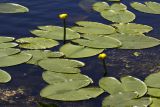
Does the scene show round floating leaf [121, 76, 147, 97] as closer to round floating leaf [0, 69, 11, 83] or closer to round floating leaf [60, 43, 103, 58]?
round floating leaf [60, 43, 103, 58]

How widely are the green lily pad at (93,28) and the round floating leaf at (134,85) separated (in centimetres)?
94

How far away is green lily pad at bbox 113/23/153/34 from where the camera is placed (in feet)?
14.4

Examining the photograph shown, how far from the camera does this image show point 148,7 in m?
5.03

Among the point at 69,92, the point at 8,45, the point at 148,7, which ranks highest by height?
the point at 148,7

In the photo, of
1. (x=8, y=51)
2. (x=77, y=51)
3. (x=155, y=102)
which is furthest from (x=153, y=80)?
(x=8, y=51)

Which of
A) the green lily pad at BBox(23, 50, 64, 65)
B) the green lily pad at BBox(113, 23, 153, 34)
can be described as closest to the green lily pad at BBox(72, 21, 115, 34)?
the green lily pad at BBox(113, 23, 153, 34)

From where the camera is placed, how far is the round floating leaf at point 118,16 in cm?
465

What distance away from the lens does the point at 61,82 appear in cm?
343

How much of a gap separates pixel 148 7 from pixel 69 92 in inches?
84.2

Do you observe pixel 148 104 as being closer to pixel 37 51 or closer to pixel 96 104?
pixel 96 104

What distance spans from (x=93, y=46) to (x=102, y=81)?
0.59 metres

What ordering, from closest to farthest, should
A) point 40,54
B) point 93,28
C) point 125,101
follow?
point 125,101
point 40,54
point 93,28

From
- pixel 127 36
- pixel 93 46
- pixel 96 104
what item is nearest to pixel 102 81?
pixel 96 104

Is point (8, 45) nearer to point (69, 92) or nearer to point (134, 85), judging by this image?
point (69, 92)
